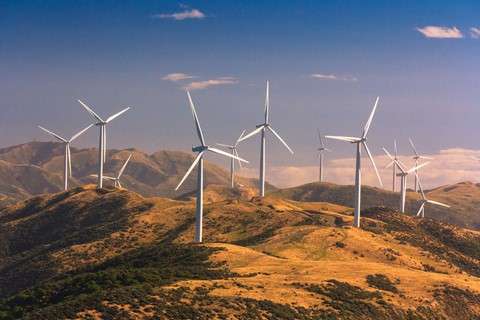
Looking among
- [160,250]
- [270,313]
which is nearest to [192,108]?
[160,250]

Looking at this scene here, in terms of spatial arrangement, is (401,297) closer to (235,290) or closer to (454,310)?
(454,310)

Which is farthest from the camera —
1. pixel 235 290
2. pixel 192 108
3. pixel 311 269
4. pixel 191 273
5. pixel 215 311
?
pixel 192 108

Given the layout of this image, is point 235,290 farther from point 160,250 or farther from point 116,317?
point 160,250

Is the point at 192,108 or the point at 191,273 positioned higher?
the point at 192,108

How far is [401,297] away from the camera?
141500 mm

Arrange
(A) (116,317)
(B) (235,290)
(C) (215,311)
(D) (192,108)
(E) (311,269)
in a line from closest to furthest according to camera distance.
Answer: (A) (116,317), (C) (215,311), (B) (235,290), (E) (311,269), (D) (192,108)

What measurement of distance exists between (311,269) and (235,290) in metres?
36.0

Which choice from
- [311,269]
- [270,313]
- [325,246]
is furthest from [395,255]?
[270,313]

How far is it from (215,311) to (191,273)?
3162 centimetres

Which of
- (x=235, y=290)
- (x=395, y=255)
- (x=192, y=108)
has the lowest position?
(x=395, y=255)

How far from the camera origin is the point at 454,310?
473ft

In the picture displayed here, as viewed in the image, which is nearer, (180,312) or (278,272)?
(180,312)

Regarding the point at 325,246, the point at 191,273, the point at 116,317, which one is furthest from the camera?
the point at 325,246

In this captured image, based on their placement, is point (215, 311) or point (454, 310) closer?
point (215, 311)
